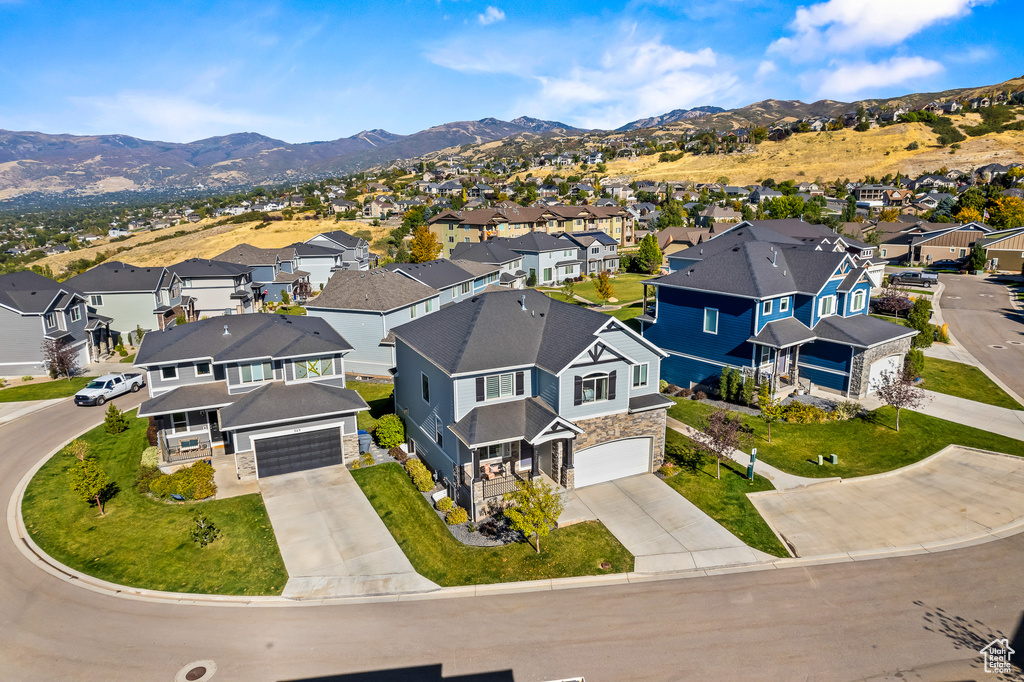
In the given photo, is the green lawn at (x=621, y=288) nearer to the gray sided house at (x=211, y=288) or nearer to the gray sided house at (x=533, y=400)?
the gray sided house at (x=533, y=400)

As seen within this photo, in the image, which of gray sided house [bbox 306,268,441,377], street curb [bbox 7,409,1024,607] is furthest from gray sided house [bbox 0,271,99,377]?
street curb [bbox 7,409,1024,607]

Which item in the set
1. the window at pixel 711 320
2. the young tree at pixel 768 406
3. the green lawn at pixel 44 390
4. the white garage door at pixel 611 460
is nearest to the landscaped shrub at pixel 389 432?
the white garage door at pixel 611 460

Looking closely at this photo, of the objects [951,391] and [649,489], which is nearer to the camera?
[649,489]

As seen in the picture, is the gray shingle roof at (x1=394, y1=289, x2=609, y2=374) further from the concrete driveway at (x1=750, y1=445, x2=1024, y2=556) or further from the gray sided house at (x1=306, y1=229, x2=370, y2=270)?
the gray sided house at (x1=306, y1=229, x2=370, y2=270)

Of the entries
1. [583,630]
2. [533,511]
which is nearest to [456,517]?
[533,511]

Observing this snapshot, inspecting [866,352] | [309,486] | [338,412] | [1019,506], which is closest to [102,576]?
[309,486]

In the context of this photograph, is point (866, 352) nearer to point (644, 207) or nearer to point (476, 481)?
point (476, 481)

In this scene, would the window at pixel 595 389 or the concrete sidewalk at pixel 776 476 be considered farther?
the concrete sidewalk at pixel 776 476
